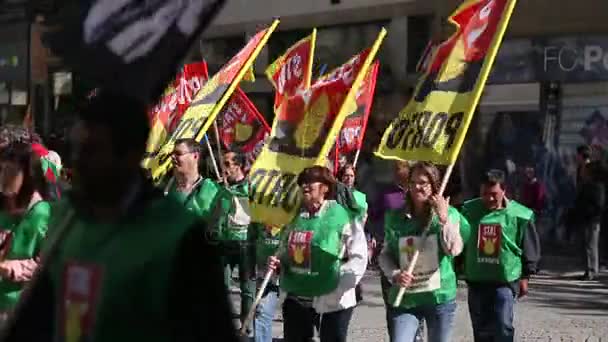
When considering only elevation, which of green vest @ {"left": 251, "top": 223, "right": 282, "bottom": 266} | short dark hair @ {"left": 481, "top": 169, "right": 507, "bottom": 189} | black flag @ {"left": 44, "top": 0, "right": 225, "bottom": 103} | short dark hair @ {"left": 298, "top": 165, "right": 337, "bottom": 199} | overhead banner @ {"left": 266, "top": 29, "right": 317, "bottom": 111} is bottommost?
green vest @ {"left": 251, "top": 223, "right": 282, "bottom": 266}

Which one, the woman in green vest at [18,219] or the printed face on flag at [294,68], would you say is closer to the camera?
the woman in green vest at [18,219]

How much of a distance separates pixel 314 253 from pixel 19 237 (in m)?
2.13

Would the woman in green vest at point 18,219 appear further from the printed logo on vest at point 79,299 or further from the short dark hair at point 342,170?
the short dark hair at point 342,170

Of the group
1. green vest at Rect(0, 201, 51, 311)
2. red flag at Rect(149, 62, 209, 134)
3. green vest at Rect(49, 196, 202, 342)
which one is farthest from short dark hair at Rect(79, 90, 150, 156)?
red flag at Rect(149, 62, 209, 134)

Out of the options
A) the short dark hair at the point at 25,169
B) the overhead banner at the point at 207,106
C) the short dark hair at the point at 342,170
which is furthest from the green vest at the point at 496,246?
the short dark hair at the point at 342,170

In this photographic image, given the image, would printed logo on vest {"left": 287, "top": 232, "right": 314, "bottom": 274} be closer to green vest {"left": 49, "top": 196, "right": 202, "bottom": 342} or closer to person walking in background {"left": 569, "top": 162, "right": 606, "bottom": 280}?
green vest {"left": 49, "top": 196, "right": 202, "bottom": 342}

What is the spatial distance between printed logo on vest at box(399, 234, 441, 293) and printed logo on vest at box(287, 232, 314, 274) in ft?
1.97

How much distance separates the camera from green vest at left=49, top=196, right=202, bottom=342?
3.54 meters

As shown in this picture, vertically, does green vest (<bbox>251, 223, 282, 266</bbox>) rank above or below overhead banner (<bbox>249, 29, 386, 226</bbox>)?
below

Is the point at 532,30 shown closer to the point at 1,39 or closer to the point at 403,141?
the point at 403,141

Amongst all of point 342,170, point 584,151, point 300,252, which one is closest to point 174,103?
point 342,170

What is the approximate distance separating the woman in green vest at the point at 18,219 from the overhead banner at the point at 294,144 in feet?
8.92

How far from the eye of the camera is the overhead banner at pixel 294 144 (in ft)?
29.9

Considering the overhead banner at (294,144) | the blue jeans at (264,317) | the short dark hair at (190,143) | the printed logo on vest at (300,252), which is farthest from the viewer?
the blue jeans at (264,317)
